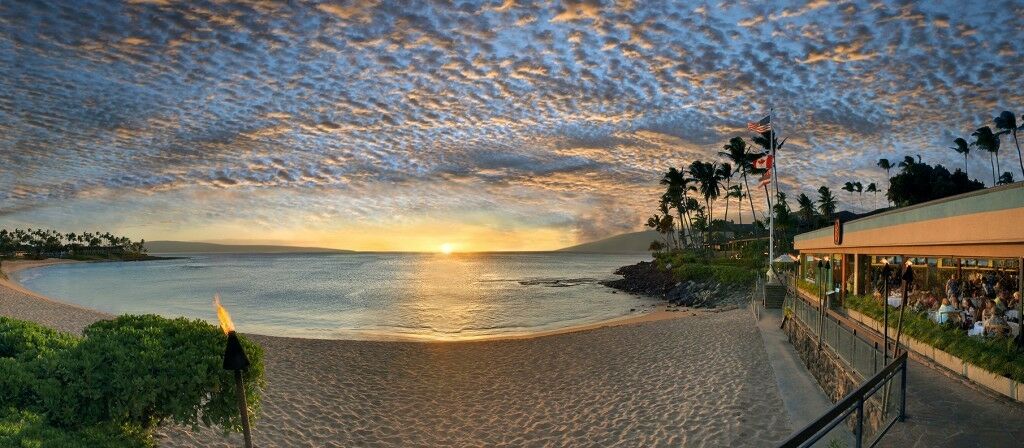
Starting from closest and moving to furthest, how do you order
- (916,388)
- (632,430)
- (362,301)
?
(916,388) < (632,430) < (362,301)

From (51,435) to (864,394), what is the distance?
8.13 metres

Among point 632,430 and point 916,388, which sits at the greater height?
point 916,388

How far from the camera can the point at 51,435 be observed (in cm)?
560

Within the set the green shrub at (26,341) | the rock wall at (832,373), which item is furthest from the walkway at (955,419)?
the green shrub at (26,341)

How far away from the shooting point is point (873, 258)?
20.0m

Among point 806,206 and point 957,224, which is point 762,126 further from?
point 806,206

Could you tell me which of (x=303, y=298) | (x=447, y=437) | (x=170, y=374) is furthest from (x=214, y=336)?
(x=303, y=298)

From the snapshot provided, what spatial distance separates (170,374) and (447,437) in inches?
232

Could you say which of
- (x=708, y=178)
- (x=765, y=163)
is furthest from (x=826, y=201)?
(x=765, y=163)

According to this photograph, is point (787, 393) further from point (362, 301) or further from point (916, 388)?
point (362, 301)

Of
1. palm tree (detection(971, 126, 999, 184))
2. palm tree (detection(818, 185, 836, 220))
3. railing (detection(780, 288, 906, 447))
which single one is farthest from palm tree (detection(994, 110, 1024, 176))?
railing (detection(780, 288, 906, 447))

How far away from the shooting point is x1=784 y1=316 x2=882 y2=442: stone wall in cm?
833

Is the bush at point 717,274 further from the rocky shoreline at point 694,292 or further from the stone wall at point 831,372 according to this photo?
the stone wall at point 831,372

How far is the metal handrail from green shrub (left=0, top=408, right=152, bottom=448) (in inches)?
249
